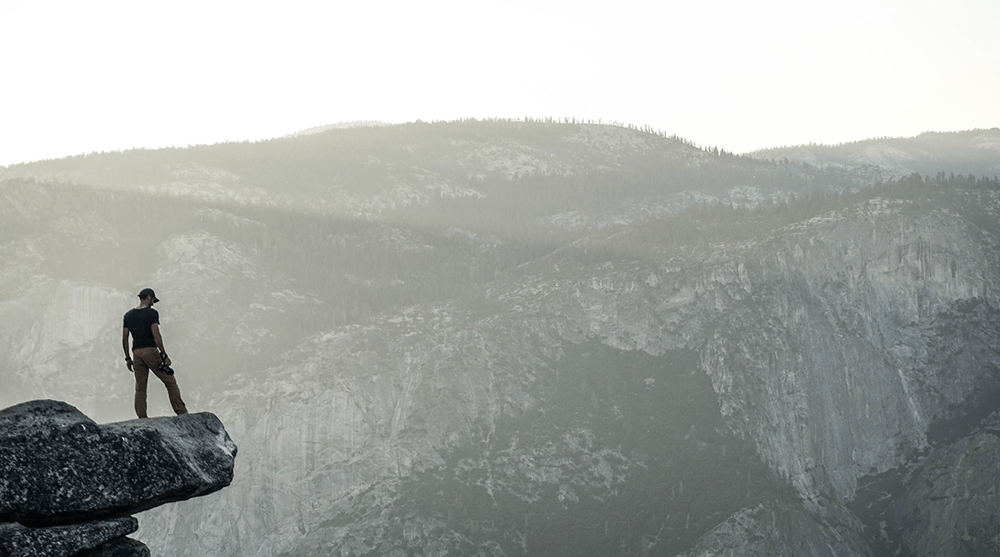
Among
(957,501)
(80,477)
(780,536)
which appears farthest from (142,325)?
(957,501)

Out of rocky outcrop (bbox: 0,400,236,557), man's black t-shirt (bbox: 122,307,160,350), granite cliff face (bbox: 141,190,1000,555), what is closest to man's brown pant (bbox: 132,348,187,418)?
man's black t-shirt (bbox: 122,307,160,350)

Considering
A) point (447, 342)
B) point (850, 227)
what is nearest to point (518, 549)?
point (447, 342)

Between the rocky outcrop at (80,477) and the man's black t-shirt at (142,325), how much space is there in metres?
3.53

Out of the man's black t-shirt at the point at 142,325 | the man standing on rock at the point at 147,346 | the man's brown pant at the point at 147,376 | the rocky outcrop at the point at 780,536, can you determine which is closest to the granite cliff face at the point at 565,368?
the rocky outcrop at the point at 780,536

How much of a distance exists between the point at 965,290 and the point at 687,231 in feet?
161

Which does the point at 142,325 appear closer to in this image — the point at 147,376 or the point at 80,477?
the point at 147,376

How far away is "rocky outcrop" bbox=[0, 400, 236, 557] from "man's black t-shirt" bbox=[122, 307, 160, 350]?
11.6 ft

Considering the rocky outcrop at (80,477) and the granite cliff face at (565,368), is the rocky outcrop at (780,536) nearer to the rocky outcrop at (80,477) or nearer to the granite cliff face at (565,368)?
the granite cliff face at (565,368)

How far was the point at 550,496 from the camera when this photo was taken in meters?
119

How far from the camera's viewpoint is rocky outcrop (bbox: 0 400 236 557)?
15.2 meters

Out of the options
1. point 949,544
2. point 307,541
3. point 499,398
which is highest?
point 499,398

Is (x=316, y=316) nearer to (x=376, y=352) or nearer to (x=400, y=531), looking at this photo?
(x=376, y=352)

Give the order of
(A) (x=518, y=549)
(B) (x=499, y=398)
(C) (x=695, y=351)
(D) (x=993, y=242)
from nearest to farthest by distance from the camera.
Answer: (A) (x=518, y=549)
(B) (x=499, y=398)
(C) (x=695, y=351)
(D) (x=993, y=242)

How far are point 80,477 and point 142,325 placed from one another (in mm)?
5664
